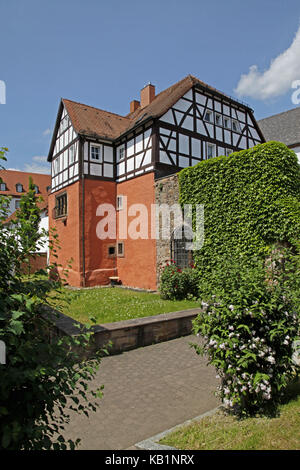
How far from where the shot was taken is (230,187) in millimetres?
11234

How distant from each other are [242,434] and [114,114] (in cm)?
2079

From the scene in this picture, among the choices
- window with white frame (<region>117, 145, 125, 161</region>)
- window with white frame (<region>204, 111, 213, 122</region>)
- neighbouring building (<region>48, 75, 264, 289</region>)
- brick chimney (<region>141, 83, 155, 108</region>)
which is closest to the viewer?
neighbouring building (<region>48, 75, 264, 289</region>)

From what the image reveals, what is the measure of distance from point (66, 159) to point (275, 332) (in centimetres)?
1740

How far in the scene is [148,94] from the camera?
1973 centimetres

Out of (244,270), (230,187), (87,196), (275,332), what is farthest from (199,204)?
(275,332)

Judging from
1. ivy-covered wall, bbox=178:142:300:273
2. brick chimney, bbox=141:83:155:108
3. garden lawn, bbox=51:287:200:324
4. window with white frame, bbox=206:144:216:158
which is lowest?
garden lawn, bbox=51:287:200:324

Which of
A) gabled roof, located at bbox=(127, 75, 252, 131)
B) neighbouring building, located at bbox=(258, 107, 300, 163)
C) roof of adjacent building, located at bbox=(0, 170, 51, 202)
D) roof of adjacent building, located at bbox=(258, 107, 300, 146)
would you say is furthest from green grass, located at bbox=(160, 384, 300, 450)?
roof of adjacent building, located at bbox=(0, 170, 51, 202)

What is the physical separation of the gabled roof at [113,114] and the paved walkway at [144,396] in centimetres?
1166

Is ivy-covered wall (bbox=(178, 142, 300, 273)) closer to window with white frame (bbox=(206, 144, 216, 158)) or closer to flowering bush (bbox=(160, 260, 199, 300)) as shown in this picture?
flowering bush (bbox=(160, 260, 199, 300))

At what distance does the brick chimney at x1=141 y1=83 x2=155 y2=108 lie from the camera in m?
19.7

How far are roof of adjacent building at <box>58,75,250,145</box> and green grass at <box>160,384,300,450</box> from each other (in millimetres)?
13564

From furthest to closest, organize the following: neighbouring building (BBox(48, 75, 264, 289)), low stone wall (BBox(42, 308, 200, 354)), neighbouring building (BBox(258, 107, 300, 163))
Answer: neighbouring building (BBox(258, 107, 300, 163))
neighbouring building (BBox(48, 75, 264, 289))
low stone wall (BBox(42, 308, 200, 354))
